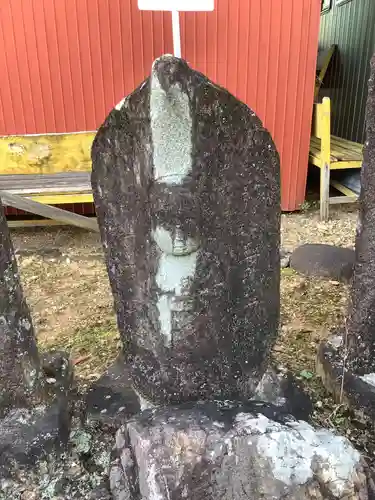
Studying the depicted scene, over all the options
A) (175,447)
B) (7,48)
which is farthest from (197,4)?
(175,447)

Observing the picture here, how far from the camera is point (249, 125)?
137 cm

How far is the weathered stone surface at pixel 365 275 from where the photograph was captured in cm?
163

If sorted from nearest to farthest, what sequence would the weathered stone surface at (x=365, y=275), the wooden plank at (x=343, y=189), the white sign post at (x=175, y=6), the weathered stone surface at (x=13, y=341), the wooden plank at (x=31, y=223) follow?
the weathered stone surface at (x=13, y=341), the weathered stone surface at (x=365, y=275), the white sign post at (x=175, y=6), the wooden plank at (x=31, y=223), the wooden plank at (x=343, y=189)

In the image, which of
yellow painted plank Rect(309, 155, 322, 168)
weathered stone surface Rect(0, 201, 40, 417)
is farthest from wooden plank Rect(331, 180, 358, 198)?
weathered stone surface Rect(0, 201, 40, 417)

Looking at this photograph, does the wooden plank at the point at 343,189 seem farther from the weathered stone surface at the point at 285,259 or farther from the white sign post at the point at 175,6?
the white sign post at the point at 175,6

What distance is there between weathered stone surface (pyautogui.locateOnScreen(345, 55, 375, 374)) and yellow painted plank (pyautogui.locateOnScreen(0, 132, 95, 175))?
286cm

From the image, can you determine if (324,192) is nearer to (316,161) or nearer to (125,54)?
(316,161)

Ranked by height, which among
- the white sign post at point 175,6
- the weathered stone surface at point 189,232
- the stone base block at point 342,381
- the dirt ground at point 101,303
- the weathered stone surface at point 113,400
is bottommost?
the dirt ground at point 101,303

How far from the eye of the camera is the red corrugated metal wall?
421cm

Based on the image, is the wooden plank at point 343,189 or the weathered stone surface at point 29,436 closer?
the weathered stone surface at point 29,436

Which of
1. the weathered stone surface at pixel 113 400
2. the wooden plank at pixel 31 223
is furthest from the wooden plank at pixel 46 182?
the weathered stone surface at pixel 113 400

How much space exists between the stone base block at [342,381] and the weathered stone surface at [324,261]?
146cm

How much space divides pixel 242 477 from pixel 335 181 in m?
4.77

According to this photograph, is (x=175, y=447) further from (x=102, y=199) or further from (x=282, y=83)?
(x=282, y=83)
